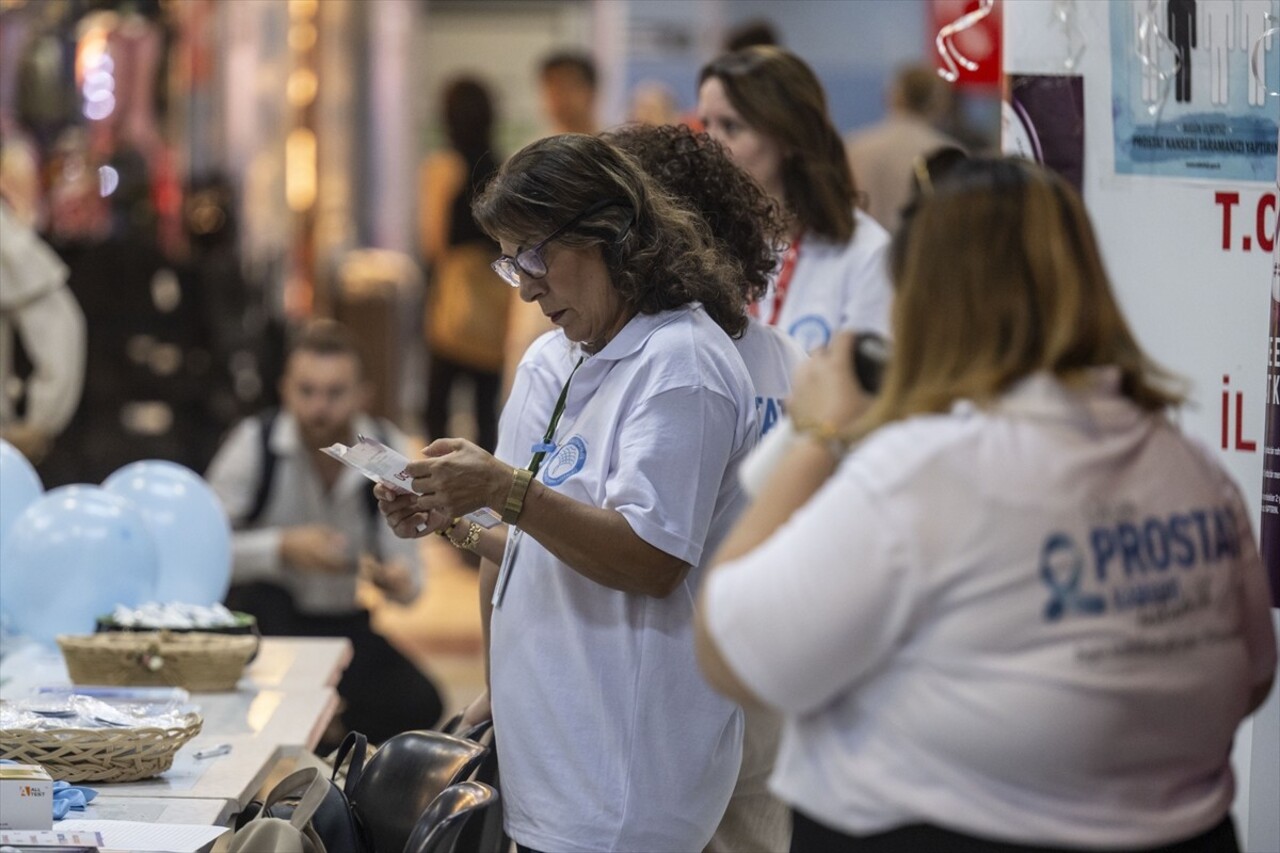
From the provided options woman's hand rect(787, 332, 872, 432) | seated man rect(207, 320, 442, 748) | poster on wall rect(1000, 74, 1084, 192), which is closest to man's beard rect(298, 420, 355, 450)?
seated man rect(207, 320, 442, 748)

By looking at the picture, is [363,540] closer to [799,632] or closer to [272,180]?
[799,632]

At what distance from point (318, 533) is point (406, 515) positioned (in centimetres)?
243

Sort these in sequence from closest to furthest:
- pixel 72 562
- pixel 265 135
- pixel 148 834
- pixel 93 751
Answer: pixel 148 834, pixel 93 751, pixel 72 562, pixel 265 135

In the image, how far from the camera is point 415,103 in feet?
48.9

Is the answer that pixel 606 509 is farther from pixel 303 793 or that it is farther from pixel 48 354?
pixel 48 354

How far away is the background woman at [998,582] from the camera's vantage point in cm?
166

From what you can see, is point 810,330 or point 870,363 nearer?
point 870,363

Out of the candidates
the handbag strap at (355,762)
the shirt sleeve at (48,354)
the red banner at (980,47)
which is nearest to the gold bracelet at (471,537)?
the handbag strap at (355,762)

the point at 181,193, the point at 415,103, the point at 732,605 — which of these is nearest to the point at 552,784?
the point at 732,605

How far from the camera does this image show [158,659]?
11.0ft

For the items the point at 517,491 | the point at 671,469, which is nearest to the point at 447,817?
the point at 517,491

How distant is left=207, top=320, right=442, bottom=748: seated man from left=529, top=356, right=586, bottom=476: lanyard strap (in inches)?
95.9

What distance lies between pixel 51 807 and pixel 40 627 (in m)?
1.33

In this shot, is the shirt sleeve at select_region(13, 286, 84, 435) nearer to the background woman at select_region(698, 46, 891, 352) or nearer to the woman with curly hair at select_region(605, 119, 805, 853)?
the background woman at select_region(698, 46, 891, 352)
